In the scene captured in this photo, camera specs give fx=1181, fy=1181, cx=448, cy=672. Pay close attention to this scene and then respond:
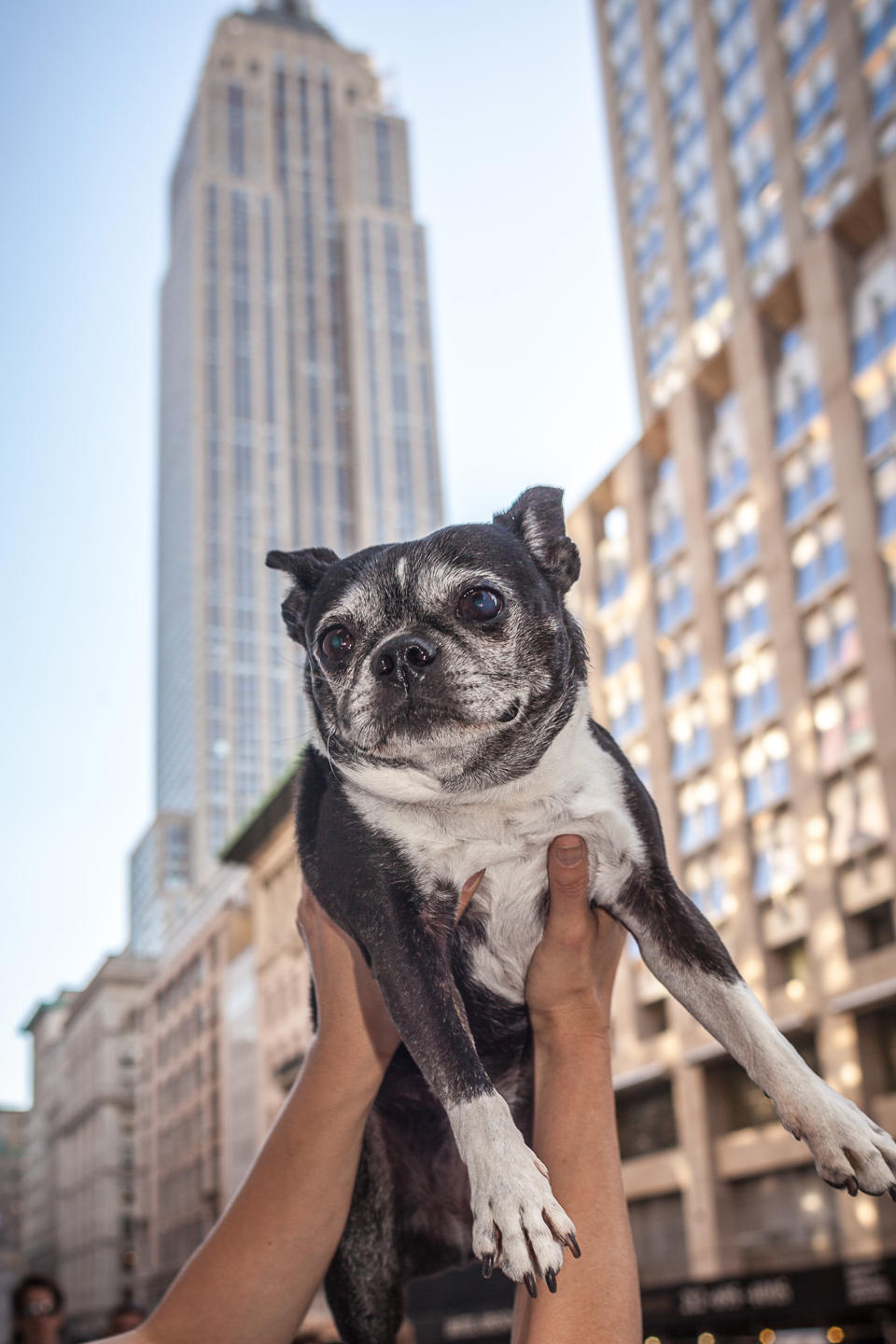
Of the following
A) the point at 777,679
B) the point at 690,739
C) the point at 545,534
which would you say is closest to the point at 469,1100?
the point at 545,534

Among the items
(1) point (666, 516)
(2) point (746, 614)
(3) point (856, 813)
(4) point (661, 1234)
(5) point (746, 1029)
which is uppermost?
(1) point (666, 516)

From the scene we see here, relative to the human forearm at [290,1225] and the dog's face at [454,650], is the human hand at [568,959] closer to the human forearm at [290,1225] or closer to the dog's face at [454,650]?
the dog's face at [454,650]

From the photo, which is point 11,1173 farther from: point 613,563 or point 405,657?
point 405,657

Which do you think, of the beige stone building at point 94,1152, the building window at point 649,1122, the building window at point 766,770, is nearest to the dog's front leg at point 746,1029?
the building window at point 766,770

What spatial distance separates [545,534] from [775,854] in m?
32.6

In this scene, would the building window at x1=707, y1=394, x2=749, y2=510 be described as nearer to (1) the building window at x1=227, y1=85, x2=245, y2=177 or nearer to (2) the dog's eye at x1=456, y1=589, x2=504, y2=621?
(2) the dog's eye at x1=456, y1=589, x2=504, y2=621

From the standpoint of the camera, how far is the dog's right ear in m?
2.10

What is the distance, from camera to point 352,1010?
82.7 inches

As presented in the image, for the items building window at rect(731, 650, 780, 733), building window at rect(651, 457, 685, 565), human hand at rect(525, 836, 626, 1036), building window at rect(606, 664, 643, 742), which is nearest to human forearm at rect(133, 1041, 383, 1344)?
human hand at rect(525, 836, 626, 1036)

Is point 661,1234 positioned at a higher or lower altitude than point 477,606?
lower

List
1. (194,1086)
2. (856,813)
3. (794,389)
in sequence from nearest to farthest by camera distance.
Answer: (856,813) < (794,389) < (194,1086)

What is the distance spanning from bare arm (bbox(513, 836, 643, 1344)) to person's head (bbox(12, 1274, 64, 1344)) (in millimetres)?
4783

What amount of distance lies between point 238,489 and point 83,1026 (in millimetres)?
50502

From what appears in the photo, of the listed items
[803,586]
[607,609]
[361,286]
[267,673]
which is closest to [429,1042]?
[803,586]
